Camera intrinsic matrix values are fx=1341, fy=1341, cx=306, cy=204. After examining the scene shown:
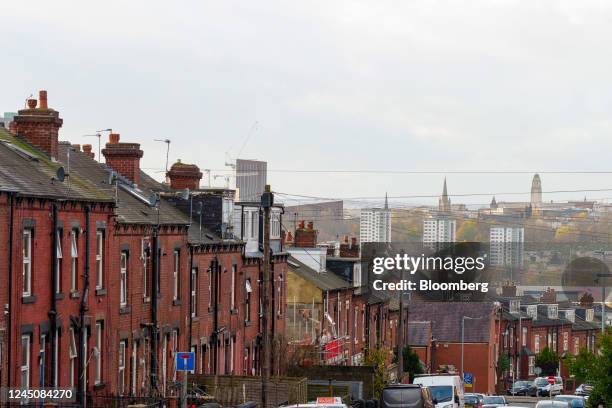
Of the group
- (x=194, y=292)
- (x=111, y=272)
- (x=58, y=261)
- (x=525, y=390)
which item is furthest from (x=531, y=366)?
(x=58, y=261)

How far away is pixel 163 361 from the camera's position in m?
48.9

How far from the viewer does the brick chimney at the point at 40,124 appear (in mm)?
43844

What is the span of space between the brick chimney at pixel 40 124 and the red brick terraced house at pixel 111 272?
0.15ft

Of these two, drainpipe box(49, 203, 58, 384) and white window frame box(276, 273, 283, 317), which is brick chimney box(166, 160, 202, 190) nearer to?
white window frame box(276, 273, 283, 317)

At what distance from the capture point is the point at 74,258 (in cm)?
4028

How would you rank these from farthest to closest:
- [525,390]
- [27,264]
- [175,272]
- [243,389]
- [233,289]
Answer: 1. [525,390]
2. [233,289]
3. [175,272]
4. [243,389]
5. [27,264]

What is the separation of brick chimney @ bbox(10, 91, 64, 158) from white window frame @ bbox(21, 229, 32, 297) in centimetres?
801

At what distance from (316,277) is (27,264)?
42.1 m

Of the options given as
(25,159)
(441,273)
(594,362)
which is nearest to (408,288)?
(441,273)

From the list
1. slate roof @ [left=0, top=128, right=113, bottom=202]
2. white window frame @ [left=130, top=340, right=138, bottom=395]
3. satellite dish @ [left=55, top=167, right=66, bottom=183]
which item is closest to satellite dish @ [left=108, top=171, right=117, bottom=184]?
slate roof @ [left=0, top=128, right=113, bottom=202]

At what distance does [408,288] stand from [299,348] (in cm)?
5914

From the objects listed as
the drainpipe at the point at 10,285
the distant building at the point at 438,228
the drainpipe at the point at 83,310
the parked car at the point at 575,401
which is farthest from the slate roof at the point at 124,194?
the distant building at the point at 438,228

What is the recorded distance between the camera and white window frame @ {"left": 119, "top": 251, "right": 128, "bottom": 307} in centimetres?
4453

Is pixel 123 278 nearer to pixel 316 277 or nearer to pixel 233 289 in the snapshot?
pixel 233 289
